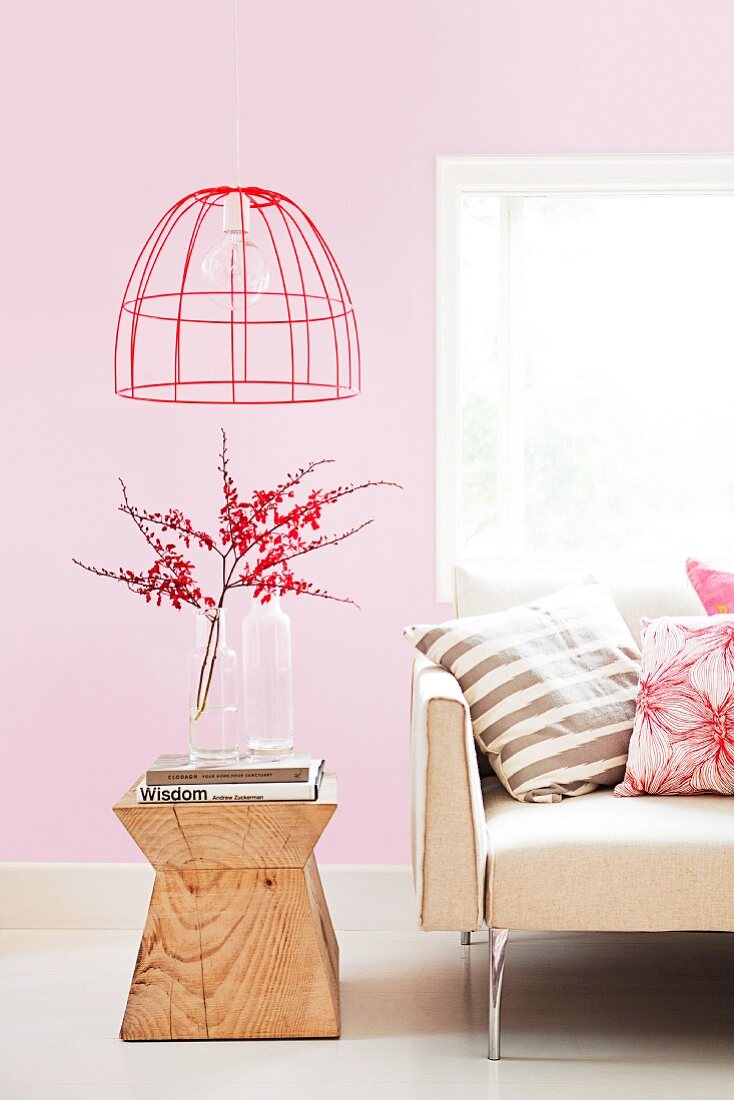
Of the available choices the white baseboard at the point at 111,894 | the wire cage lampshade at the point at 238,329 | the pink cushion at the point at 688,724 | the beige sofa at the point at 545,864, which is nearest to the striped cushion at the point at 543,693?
the pink cushion at the point at 688,724

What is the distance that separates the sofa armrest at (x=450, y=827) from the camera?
86.9 inches

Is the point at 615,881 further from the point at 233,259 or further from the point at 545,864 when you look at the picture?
the point at 233,259

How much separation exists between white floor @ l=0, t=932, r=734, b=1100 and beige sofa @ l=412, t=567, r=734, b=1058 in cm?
16

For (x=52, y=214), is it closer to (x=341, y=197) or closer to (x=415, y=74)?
(x=341, y=197)

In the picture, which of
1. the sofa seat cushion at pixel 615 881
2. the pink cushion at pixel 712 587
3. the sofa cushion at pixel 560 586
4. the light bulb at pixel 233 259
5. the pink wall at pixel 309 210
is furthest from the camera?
the pink wall at pixel 309 210

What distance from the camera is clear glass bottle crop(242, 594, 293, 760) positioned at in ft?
8.07

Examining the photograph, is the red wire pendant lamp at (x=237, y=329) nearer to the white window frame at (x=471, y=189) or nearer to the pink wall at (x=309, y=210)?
the pink wall at (x=309, y=210)

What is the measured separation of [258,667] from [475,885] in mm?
620

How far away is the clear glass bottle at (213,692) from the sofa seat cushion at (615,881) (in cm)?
59

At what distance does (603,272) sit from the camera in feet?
10.5

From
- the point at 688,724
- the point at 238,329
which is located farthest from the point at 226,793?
the point at 238,329

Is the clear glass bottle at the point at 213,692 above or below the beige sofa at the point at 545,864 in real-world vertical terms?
above

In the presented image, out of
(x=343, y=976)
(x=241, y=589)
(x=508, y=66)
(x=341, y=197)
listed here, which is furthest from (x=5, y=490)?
(x=508, y=66)

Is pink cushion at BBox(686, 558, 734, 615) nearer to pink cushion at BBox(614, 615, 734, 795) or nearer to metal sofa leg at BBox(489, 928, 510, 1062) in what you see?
pink cushion at BBox(614, 615, 734, 795)
